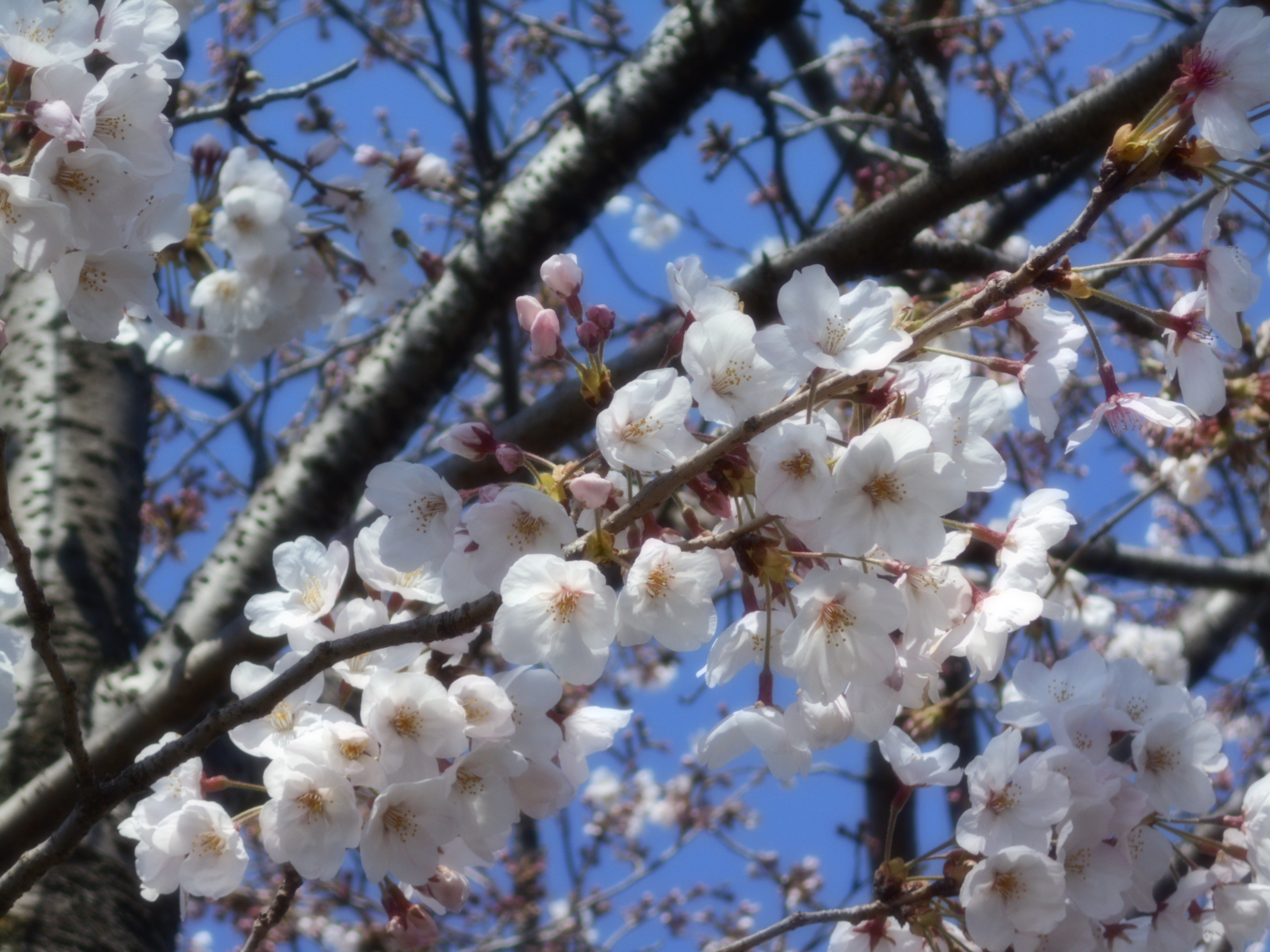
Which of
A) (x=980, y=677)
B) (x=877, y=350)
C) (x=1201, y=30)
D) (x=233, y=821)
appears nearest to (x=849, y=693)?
(x=980, y=677)

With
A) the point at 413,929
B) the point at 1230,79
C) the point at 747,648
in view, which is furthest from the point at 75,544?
the point at 1230,79

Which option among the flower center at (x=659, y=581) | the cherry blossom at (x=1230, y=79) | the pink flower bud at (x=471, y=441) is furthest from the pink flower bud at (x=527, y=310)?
the cherry blossom at (x=1230, y=79)

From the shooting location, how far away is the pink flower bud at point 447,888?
1.34 meters

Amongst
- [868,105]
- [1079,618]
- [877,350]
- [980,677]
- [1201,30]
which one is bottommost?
[980,677]

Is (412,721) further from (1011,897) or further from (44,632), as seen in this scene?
(1011,897)

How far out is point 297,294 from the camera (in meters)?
2.36

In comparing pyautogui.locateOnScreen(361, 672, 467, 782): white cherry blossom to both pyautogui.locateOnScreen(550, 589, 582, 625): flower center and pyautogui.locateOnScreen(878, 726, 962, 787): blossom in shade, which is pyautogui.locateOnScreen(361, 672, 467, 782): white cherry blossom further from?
pyautogui.locateOnScreen(878, 726, 962, 787): blossom in shade

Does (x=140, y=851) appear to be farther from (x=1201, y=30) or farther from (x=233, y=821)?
(x=1201, y=30)

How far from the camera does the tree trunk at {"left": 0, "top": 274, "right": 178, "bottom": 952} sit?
6.43 ft

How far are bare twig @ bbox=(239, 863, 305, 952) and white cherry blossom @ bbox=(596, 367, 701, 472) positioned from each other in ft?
2.42

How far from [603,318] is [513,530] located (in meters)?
0.28

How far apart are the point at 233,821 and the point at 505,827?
0.40 m

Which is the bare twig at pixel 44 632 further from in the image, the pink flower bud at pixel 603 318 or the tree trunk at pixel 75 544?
the tree trunk at pixel 75 544

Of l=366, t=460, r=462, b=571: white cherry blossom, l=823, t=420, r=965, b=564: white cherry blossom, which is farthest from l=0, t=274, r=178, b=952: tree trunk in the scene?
l=823, t=420, r=965, b=564: white cherry blossom
